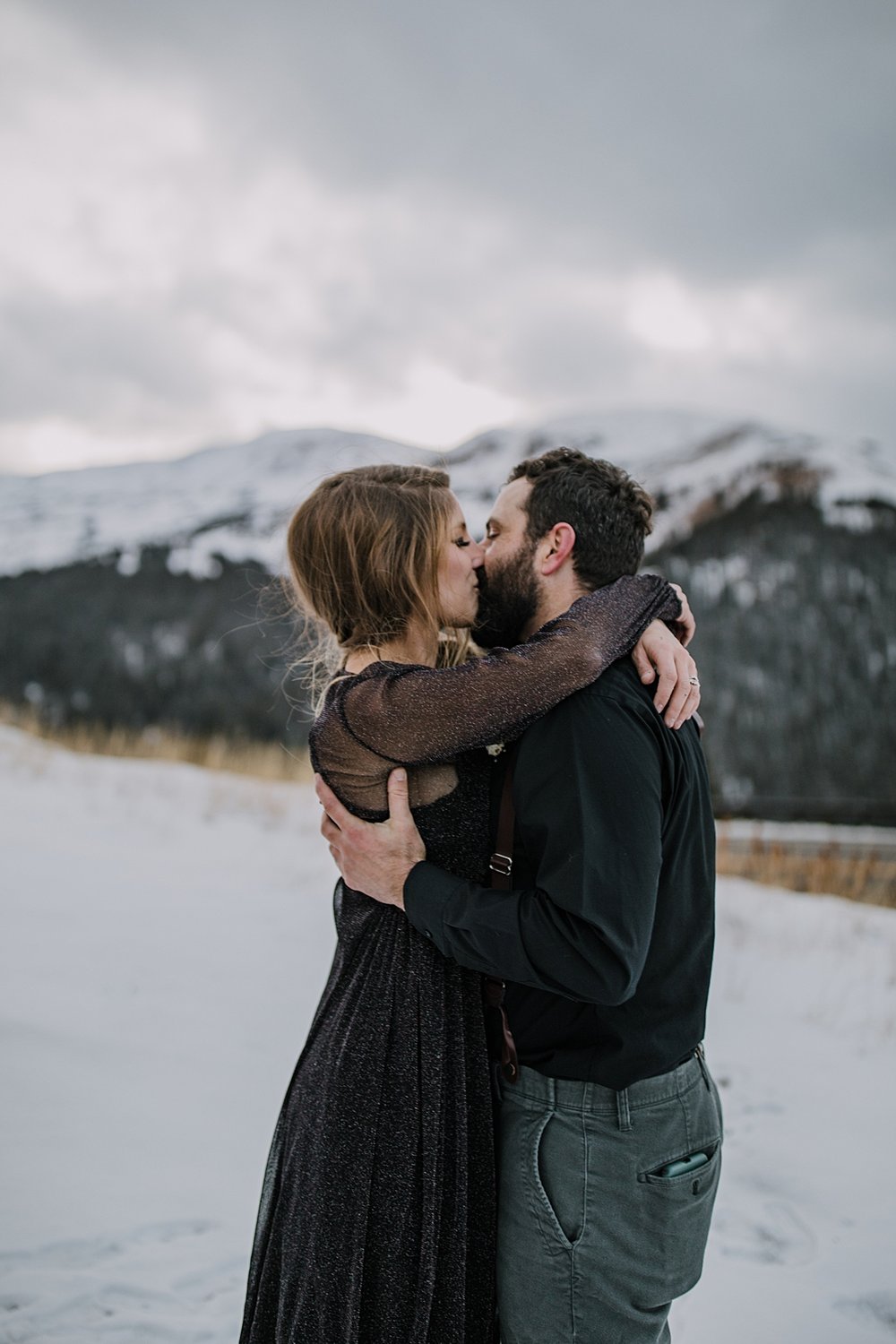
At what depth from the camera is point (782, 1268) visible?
2.71 m

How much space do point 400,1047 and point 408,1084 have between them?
0.05 metres

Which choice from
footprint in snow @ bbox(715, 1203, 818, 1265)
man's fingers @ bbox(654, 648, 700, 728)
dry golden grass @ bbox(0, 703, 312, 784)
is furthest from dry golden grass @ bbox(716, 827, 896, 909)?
man's fingers @ bbox(654, 648, 700, 728)

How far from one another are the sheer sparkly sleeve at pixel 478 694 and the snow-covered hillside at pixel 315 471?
5.82m

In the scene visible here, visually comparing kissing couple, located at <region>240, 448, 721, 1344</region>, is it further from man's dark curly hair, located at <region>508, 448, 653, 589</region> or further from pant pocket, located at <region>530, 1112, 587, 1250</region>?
man's dark curly hair, located at <region>508, 448, 653, 589</region>

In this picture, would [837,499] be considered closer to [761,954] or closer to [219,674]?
[761,954]

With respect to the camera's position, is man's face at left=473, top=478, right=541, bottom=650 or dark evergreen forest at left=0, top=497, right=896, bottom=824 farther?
dark evergreen forest at left=0, top=497, right=896, bottom=824

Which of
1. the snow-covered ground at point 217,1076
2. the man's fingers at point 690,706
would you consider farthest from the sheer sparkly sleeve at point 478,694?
the snow-covered ground at point 217,1076

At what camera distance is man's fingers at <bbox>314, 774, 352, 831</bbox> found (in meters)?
1.47

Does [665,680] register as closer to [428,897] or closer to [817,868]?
[428,897]

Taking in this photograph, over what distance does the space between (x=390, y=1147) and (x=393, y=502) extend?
0.99 metres

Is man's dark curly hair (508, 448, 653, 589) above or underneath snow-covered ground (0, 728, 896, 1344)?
above

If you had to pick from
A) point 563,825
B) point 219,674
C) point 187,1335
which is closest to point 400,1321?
point 563,825

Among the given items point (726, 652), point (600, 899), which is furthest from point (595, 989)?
point (726, 652)

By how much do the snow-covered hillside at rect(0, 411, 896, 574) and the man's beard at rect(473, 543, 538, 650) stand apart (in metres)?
5.51
